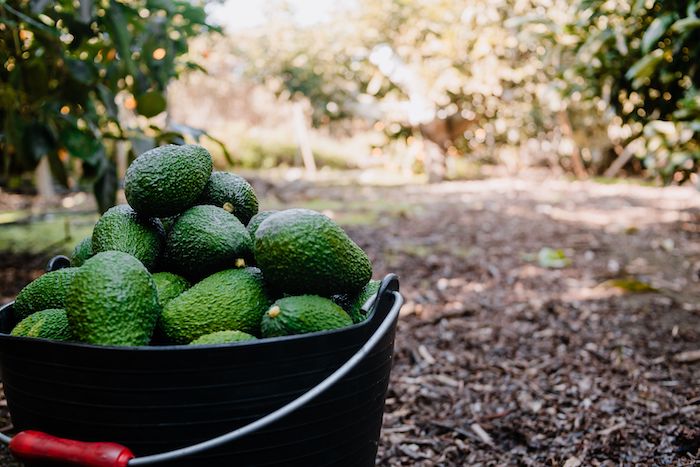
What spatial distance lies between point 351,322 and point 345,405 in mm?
182

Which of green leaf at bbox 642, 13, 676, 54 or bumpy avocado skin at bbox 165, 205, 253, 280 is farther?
green leaf at bbox 642, 13, 676, 54

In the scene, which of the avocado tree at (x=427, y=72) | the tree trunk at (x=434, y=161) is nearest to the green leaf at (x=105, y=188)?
the avocado tree at (x=427, y=72)

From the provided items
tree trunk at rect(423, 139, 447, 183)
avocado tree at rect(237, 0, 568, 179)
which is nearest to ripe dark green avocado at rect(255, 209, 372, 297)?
avocado tree at rect(237, 0, 568, 179)

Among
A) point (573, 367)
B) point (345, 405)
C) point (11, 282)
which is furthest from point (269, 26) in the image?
point (345, 405)

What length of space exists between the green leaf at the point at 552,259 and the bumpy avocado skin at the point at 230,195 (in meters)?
3.68

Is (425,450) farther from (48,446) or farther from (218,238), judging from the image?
(48,446)

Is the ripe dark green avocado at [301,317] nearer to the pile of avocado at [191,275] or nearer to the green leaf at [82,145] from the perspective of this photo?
the pile of avocado at [191,275]

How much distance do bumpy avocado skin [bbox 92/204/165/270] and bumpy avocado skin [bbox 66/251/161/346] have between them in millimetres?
153

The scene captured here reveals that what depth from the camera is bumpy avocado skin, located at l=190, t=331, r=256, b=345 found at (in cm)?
120

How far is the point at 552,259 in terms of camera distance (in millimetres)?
4879

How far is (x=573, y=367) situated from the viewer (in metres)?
2.84

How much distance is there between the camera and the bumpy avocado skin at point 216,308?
127cm

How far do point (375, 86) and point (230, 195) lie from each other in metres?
10.7

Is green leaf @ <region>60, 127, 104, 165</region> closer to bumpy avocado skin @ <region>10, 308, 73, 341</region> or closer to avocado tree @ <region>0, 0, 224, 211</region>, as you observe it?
avocado tree @ <region>0, 0, 224, 211</region>
